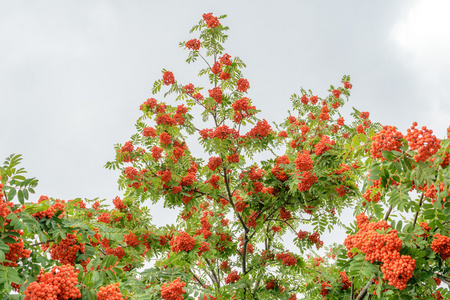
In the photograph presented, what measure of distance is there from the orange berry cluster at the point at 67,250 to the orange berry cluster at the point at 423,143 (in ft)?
12.6

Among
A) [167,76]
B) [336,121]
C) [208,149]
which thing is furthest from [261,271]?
[336,121]

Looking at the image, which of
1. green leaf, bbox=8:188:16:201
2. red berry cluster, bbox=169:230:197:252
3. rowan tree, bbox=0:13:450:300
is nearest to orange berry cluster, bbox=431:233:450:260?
rowan tree, bbox=0:13:450:300

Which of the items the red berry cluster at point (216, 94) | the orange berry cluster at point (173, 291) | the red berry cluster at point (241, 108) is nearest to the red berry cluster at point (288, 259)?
the red berry cluster at point (241, 108)

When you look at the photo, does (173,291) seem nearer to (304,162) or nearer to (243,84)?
(304,162)

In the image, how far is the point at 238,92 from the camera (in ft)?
26.4

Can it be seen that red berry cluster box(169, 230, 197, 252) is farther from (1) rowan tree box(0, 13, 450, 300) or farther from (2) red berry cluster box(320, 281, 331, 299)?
(2) red berry cluster box(320, 281, 331, 299)

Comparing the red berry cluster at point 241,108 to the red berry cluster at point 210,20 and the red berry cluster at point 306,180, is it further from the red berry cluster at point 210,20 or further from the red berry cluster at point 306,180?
the red berry cluster at point 210,20

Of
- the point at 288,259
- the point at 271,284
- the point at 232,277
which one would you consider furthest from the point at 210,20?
the point at 271,284

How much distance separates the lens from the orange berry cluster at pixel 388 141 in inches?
138

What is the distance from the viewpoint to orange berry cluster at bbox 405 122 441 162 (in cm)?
330

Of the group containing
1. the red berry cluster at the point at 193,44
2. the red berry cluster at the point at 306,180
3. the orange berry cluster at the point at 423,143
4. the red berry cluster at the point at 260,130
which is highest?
the red berry cluster at the point at 193,44

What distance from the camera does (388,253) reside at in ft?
11.7

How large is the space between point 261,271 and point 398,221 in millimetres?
4397

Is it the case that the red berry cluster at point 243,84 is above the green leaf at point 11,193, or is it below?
above
